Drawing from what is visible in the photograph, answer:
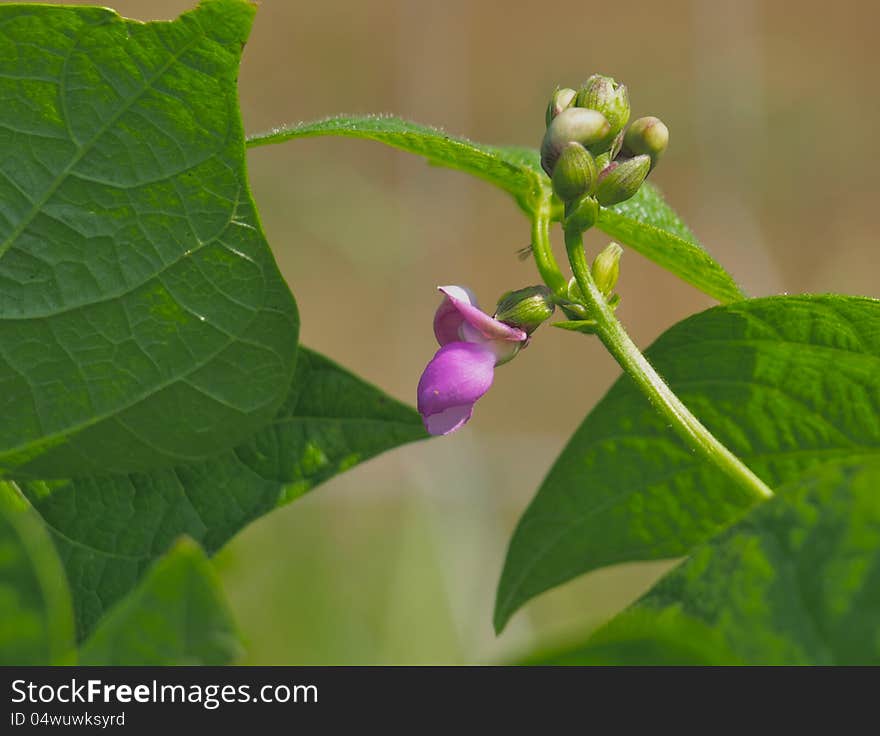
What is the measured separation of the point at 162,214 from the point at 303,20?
15.9 ft

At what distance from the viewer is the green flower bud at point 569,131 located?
0.40 m

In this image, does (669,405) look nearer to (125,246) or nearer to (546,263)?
(546,263)

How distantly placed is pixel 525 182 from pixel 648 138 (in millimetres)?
Answer: 50

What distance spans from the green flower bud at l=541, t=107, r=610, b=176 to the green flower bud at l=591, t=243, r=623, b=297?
4cm

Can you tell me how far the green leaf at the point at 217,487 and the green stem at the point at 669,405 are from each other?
83mm

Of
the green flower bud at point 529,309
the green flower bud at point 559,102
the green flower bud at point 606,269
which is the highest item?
the green flower bud at point 559,102

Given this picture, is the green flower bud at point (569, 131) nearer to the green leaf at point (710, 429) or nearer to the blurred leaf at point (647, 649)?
the green leaf at point (710, 429)

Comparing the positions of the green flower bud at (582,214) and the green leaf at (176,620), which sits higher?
the green flower bud at (582,214)

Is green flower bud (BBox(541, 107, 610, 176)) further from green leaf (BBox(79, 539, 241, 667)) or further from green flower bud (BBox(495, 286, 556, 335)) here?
green leaf (BBox(79, 539, 241, 667))

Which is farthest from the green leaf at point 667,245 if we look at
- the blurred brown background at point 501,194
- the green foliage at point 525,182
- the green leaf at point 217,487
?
the blurred brown background at point 501,194

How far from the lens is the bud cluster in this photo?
0.39m
